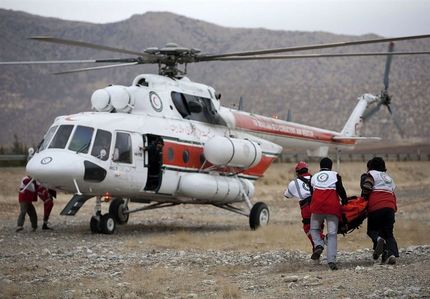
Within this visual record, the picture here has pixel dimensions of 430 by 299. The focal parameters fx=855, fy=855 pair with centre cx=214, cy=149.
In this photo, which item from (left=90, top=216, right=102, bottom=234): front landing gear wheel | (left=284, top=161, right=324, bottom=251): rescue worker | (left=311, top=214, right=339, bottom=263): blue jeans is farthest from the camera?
(left=90, top=216, right=102, bottom=234): front landing gear wheel

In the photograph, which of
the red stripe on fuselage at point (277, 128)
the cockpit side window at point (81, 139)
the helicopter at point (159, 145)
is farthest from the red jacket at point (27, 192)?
the red stripe on fuselage at point (277, 128)

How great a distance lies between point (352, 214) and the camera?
13.2 meters

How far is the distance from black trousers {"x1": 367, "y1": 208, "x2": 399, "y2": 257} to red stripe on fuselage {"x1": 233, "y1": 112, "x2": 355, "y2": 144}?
397 inches

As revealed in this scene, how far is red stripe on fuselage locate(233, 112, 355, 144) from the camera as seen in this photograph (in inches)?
915

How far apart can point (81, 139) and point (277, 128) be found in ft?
24.1

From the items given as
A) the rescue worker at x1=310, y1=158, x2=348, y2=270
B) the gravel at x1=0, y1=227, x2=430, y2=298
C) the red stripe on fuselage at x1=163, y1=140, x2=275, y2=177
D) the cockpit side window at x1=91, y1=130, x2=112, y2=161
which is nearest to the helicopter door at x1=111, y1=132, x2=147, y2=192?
the cockpit side window at x1=91, y1=130, x2=112, y2=161

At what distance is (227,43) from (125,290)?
159477 millimetres

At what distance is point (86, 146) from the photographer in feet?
61.4

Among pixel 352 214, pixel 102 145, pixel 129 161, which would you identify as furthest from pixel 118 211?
pixel 352 214

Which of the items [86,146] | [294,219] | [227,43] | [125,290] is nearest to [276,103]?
[227,43]

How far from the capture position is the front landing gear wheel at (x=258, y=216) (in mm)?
21906

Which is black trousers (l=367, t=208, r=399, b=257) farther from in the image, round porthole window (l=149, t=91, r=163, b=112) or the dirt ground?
round porthole window (l=149, t=91, r=163, b=112)

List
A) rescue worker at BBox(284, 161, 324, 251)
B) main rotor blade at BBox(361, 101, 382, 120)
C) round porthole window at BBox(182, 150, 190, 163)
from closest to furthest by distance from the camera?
1. rescue worker at BBox(284, 161, 324, 251)
2. round porthole window at BBox(182, 150, 190, 163)
3. main rotor blade at BBox(361, 101, 382, 120)

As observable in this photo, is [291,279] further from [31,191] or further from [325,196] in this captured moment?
[31,191]
